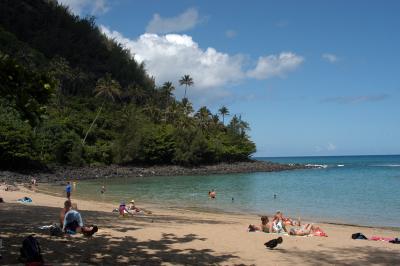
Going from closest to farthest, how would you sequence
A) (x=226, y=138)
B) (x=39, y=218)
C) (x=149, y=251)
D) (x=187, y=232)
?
(x=149, y=251)
(x=187, y=232)
(x=39, y=218)
(x=226, y=138)

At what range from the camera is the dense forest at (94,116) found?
7356cm

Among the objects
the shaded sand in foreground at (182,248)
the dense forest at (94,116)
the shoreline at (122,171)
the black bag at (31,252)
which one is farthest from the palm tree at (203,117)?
the black bag at (31,252)

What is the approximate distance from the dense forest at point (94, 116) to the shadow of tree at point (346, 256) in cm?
3285

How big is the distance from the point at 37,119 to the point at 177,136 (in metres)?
85.3

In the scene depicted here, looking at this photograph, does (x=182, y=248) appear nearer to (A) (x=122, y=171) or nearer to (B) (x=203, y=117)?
(A) (x=122, y=171)

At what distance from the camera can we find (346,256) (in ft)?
40.4

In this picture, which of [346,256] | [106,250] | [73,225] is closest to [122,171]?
[73,225]

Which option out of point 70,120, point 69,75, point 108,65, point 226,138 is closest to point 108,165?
point 70,120

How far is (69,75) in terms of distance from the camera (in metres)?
97.8

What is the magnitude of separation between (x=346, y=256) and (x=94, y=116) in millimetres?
85541

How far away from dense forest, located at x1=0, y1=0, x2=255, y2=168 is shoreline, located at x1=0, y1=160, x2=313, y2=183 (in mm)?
2339

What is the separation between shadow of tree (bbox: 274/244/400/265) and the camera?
37.5 feet

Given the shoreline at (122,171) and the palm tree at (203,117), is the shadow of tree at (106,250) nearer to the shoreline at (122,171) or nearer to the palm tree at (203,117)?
the shoreline at (122,171)

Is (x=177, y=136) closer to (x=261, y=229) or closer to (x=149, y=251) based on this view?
(x=261, y=229)
